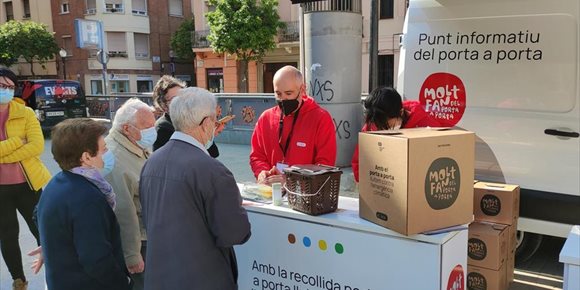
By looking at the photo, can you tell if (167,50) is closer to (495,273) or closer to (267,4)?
(267,4)

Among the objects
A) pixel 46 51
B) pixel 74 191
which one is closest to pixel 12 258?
pixel 74 191

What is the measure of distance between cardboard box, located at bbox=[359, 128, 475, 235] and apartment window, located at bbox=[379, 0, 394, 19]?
20.6 meters

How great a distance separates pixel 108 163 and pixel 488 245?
247 centimetres

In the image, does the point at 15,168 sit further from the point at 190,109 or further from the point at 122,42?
the point at 122,42

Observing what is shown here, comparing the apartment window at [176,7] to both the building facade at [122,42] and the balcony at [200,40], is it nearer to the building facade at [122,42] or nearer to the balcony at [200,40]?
the building facade at [122,42]

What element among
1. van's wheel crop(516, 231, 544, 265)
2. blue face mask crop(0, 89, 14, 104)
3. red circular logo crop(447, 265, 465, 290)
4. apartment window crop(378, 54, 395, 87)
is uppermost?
apartment window crop(378, 54, 395, 87)

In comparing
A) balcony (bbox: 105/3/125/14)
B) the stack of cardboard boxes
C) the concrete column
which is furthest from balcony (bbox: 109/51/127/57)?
the stack of cardboard boxes

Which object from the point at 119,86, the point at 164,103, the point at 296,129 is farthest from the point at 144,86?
the point at 296,129

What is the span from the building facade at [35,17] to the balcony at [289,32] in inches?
703

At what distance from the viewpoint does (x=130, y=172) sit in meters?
2.60

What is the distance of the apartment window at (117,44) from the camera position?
31.3 metres

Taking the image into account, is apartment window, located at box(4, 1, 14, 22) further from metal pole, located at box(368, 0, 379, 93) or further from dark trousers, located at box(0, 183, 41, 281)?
dark trousers, located at box(0, 183, 41, 281)

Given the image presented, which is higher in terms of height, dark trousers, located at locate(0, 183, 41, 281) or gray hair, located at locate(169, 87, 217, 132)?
gray hair, located at locate(169, 87, 217, 132)

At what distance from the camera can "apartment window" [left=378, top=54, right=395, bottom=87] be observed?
870 inches
